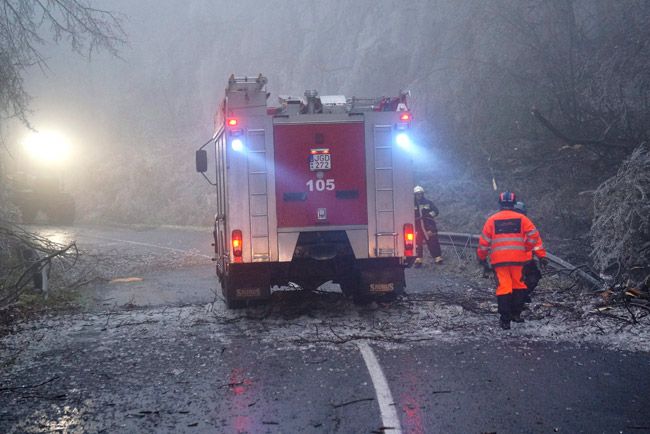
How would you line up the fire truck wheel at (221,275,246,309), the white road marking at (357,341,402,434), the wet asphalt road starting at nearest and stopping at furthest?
the white road marking at (357,341,402,434), the wet asphalt road, the fire truck wheel at (221,275,246,309)

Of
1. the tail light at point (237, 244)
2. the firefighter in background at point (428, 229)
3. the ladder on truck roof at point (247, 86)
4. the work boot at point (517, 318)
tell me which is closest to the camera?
the work boot at point (517, 318)

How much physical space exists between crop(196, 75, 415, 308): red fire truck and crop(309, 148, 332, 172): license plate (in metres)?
0.01

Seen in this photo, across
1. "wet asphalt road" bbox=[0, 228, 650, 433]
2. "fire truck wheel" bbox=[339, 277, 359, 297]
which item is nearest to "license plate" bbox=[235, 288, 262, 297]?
"wet asphalt road" bbox=[0, 228, 650, 433]

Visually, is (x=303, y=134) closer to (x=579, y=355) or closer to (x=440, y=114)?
(x=579, y=355)

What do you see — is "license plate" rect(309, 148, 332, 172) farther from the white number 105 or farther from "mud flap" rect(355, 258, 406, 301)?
"mud flap" rect(355, 258, 406, 301)

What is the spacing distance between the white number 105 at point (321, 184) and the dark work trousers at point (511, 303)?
2.56 m

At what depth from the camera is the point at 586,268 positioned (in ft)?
30.6

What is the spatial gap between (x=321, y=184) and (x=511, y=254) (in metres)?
2.57

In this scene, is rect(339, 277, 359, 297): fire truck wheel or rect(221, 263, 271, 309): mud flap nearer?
rect(221, 263, 271, 309): mud flap

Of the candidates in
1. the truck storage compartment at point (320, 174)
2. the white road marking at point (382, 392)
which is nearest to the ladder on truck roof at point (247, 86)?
the truck storage compartment at point (320, 174)

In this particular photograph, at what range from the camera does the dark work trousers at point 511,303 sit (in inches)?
277

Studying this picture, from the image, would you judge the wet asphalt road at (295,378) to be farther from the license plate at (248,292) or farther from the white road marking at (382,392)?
the license plate at (248,292)

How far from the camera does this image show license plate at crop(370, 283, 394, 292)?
26.8 ft

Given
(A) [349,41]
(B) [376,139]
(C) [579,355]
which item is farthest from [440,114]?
(C) [579,355]
